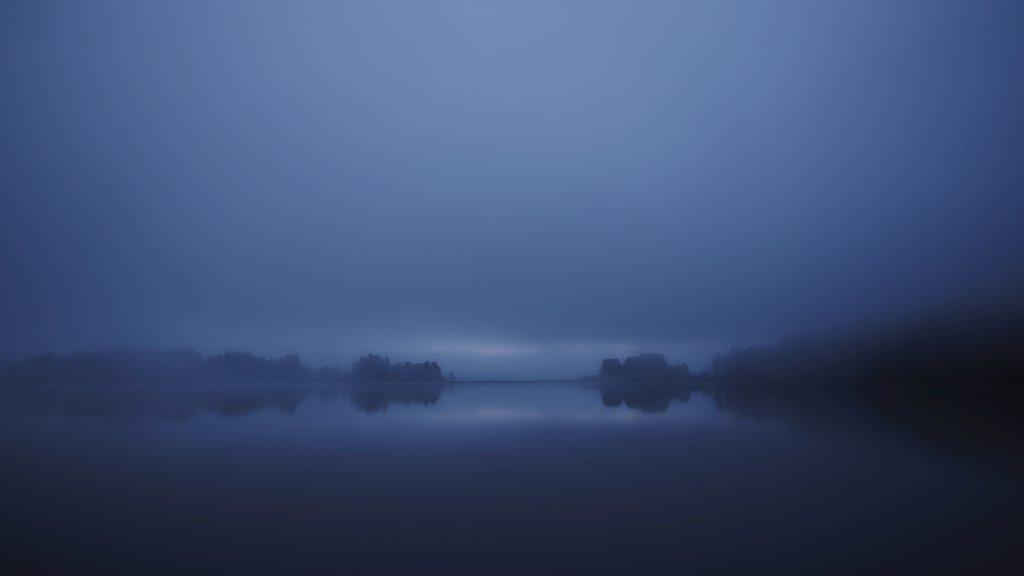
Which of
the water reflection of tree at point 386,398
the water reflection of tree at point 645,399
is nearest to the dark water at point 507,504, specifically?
the water reflection of tree at point 386,398

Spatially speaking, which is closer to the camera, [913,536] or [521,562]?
[521,562]

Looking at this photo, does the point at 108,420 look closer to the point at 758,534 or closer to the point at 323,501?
the point at 323,501

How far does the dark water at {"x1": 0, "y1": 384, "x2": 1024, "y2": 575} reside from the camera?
523 cm

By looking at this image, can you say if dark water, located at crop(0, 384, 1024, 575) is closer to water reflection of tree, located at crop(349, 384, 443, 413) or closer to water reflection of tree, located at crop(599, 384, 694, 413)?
water reflection of tree, located at crop(349, 384, 443, 413)

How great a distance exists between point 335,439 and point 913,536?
12213 mm

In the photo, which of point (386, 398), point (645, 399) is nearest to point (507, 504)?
point (645, 399)

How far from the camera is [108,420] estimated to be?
17922 millimetres

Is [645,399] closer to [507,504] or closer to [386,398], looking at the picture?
[386,398]

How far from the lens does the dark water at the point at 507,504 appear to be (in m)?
5.23

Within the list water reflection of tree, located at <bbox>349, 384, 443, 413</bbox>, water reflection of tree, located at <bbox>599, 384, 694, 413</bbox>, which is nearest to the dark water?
water reflection of tree, located at <bbox>349, 384, 443, 413</bbox>

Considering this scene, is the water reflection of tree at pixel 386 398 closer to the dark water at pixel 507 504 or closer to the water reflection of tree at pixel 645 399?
the water reflection of tree at pixel 645 399

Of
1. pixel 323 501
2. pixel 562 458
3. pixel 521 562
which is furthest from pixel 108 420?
pixel 521 562

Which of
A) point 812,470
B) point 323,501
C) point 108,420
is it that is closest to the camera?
point 323,501

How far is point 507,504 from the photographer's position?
Result: 736 cm
